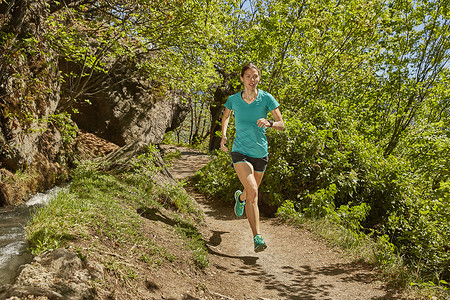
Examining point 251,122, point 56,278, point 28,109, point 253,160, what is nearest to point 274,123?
point 251,122

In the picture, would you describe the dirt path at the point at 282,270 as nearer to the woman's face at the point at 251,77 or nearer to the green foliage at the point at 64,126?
the woman's face at the point at 251,77

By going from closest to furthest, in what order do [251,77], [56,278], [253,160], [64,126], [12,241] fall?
[56,278], [12,241], [251,77], [253,160], [64,126]

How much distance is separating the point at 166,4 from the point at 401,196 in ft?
25.2

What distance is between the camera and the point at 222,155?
34.4 ft

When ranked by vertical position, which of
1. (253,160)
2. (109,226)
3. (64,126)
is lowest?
(109,226)

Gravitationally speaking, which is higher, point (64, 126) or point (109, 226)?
point (64, 126)

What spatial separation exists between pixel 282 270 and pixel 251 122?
2.38 meters

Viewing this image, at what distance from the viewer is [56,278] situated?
2.37m

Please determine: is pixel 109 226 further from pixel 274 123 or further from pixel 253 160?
pixel 274 123

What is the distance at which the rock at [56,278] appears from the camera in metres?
2.14

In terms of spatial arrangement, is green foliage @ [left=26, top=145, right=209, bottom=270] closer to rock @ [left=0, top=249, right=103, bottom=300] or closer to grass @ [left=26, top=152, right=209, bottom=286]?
grass @ [left=26, top=152, right=209, bottom=286]

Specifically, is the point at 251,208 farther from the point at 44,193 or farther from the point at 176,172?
the point at 176,172

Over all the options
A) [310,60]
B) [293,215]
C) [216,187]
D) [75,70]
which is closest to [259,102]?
[293,215]

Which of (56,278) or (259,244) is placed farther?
(259,244)
